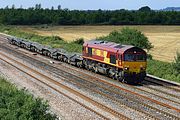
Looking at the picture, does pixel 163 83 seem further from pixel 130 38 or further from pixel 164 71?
pixel 130 38

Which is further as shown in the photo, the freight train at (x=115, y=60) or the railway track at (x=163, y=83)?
the freight train at (x=115, y=60)

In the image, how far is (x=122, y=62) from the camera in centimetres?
3188

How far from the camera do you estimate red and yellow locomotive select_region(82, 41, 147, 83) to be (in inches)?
1254

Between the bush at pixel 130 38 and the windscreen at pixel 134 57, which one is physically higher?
the windscreen at pixel 134 57

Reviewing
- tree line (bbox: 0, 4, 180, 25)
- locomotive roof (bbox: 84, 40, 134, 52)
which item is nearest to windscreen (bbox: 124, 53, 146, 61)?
locomotive roof (bbox: 84, 40, 134, 52)

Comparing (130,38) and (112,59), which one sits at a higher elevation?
(112,59)

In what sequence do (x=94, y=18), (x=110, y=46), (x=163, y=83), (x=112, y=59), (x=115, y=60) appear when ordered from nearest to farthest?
(x=163, y=83) < (x=115, y=60) < (x=112, y=59) < (x=110, y=46) < (x=94, y=18)

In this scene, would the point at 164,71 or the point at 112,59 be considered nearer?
the point at 112,59

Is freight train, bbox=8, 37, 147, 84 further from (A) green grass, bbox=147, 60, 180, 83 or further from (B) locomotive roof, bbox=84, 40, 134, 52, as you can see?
(A) green grass, bbox=147, 60, 180, 83

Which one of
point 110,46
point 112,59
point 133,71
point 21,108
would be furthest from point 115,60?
point 21,108

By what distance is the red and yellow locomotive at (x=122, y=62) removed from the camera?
1254 inches

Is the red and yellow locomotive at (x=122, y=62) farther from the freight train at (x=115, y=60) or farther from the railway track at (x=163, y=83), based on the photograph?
the railway track at (x=163, y=83)

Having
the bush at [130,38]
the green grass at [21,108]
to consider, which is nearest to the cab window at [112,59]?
the green grass at [21,108]

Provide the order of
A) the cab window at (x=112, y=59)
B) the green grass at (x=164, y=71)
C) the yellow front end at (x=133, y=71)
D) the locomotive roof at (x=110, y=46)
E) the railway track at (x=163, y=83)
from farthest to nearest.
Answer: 1. the green grass at (x=164, y=71)
2. the cab window at (x=112, y=59)
3. the locomotive roof at (x=110, y=46)
4. the yellow front end at (x=133, y=71)
5. the railway track at (x=163, y=83)
